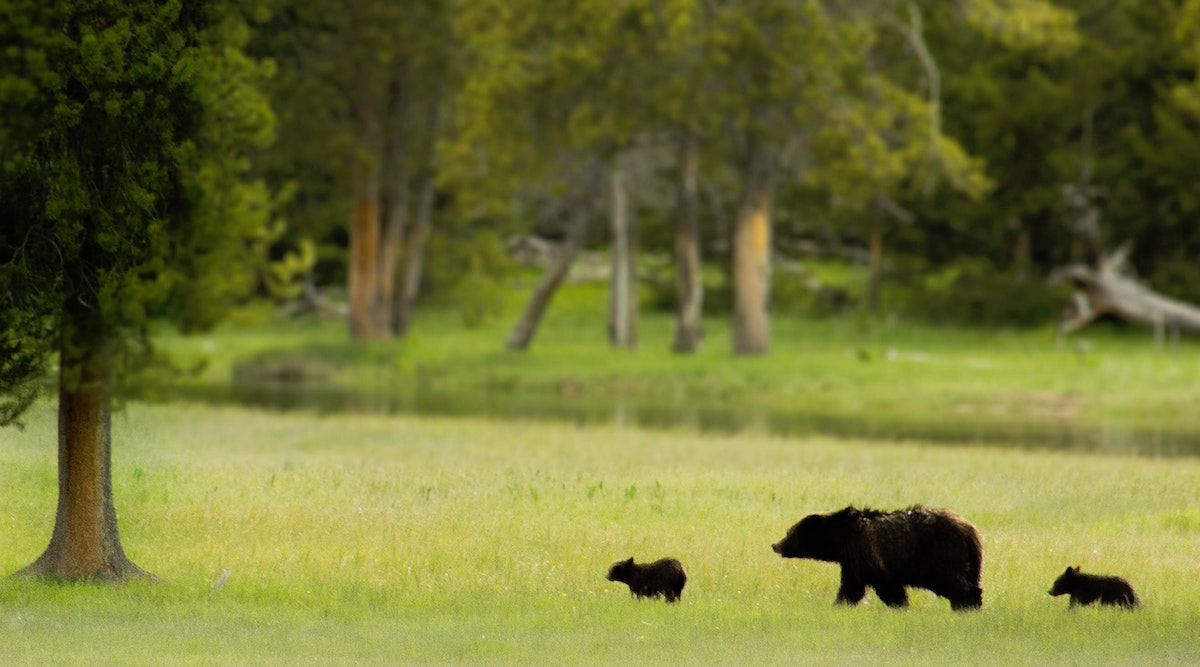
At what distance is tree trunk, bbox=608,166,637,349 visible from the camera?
46500 mm

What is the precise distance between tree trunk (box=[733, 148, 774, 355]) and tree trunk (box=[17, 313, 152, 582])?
3143cm

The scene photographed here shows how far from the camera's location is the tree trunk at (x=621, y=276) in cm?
4650

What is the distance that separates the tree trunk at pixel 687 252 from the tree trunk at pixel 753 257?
1.54 meters

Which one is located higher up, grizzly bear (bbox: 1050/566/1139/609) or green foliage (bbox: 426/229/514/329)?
green foliage (bbox: 426/229/514/329)

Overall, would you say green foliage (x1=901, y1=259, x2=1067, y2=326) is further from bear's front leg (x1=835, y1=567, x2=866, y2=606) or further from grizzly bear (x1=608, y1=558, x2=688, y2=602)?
grizzly bear (x1=608, y1=558, x2=688, y2=602)

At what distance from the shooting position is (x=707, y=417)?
3494 cm

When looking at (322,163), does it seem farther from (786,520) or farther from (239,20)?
(786,520)

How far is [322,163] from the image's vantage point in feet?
162

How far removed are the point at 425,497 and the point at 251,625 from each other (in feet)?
19.5

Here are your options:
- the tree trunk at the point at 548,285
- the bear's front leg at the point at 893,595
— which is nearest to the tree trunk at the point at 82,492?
the bear's front leg at the point at 893,595

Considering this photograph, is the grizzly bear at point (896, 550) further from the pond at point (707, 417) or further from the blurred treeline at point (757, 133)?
the blurred treeline at point (757, 133)

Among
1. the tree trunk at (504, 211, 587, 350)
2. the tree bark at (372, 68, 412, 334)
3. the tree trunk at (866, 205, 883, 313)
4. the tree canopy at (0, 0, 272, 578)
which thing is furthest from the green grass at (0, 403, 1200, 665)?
the tree trunk at (866, 205, 883, 313)

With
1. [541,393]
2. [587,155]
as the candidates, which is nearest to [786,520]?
[541,393]

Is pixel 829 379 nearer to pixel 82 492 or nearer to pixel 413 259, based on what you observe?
pixel 413 259
